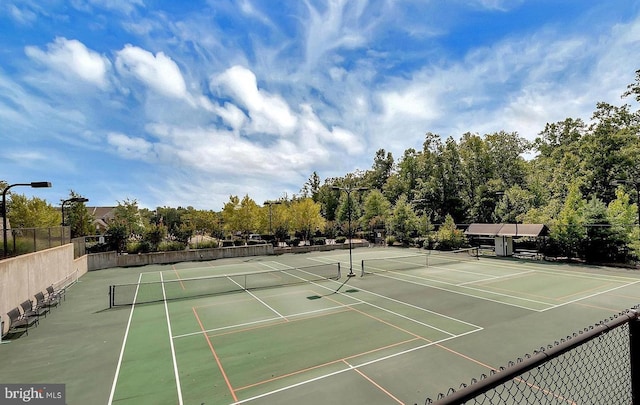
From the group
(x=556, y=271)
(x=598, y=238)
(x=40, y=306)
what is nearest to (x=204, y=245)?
(x=40, y=306)

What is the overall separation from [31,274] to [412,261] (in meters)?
29.2

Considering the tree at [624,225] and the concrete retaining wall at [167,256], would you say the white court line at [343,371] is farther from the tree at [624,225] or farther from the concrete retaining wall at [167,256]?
the concrete retaining wall at [167,256]

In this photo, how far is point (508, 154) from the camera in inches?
2304

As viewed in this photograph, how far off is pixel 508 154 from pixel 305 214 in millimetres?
38326

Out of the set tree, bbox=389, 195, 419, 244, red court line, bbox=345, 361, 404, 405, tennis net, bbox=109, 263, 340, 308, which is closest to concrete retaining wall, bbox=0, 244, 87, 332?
tennis net, bbox=109, 263, 340, 308

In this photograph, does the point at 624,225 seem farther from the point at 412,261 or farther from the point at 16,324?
the point at 16,324

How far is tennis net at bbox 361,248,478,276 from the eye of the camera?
28922 mm

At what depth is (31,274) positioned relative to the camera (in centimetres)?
1661

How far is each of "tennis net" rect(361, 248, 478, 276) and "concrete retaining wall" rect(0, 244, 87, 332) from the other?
65.9ft

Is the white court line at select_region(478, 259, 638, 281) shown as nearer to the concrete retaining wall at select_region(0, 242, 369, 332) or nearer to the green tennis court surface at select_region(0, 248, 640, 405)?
the green tennis court surface at select_region(0, 248, 640, 405)

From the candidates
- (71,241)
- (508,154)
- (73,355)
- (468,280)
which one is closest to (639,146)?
(508,154)

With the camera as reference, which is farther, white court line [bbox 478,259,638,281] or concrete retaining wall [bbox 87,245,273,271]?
concrete retaining wall [bbox 87,245,273,271]

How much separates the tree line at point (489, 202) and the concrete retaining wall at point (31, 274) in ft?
44.4

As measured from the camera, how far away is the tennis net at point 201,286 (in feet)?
65.0
